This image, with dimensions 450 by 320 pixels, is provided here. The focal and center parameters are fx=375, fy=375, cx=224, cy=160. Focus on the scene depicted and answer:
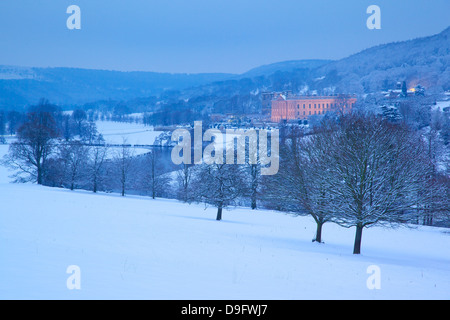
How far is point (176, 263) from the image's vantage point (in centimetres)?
993

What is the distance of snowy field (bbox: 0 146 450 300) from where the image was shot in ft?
24.1

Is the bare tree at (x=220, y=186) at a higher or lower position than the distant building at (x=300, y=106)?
lower

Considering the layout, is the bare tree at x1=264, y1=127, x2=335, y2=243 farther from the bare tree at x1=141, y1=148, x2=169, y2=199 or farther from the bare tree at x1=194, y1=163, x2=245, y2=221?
the bare tree at x1=141, y1=148, x2=169, y2=199

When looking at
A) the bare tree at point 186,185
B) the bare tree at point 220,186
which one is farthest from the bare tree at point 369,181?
the bare tree at point 186,185

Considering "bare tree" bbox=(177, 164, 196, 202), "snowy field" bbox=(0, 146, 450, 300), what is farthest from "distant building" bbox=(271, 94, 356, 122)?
"snowy field" bbox=(0, 146, 450, 300)

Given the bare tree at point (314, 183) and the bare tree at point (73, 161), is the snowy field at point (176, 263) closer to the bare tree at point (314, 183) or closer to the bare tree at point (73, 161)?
the bare tree at point (314, 183)

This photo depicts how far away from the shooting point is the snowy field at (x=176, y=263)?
7346 millimetres

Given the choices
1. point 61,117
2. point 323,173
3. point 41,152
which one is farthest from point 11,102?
point 323,173

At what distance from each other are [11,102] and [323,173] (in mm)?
186574

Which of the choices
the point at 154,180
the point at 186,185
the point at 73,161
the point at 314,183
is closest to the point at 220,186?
the point at 314,183
